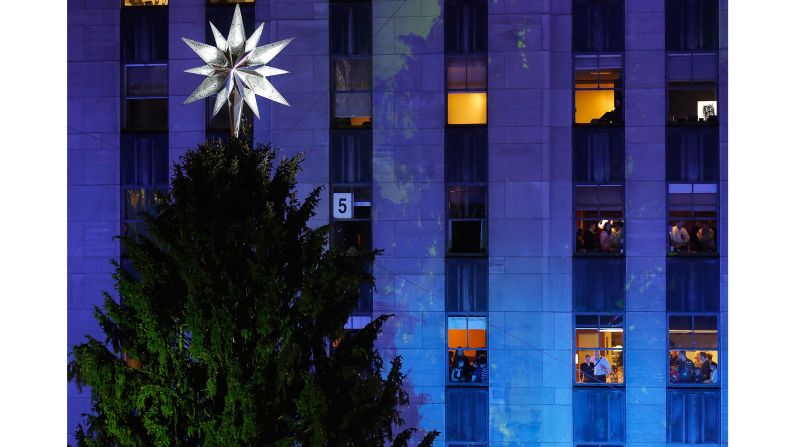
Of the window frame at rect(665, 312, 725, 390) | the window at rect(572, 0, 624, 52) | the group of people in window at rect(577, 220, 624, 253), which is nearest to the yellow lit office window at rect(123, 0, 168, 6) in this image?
the window at rect(572, 0, 624, 52)

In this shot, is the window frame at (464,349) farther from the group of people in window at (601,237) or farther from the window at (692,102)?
the window at (692,102)

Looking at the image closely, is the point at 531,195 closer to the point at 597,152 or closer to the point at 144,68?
the point at 597,152

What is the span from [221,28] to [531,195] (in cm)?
849

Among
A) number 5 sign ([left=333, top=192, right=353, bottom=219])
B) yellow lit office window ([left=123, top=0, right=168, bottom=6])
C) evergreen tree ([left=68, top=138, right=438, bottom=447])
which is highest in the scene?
yellow lit office window ([left=123, top=0, right=168, bottom=6])

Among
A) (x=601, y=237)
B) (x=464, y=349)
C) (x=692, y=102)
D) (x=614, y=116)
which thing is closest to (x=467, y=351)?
(x=464, y=349)

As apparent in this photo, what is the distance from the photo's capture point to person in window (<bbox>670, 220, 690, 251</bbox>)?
22484 millimetres

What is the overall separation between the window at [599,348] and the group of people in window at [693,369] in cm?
124

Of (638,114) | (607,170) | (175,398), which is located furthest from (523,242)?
(175,398)

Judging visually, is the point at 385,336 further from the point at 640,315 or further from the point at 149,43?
the point at 149,43

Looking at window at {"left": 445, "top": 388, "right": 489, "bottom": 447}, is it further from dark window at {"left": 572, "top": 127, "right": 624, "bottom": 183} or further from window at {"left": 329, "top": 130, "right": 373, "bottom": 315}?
dark window at {"left": 572, "top": 127, "right": 624, "bottom": 183}

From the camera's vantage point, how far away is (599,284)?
73.6 feet

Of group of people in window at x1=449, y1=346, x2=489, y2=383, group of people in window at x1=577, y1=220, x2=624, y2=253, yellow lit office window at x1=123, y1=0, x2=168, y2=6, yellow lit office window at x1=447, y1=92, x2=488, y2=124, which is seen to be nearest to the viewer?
group of people in window at x1=449, y1=346, x2=489, y2=383

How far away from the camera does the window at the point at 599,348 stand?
22.4 meters

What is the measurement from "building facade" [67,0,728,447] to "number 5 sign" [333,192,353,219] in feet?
0.17
